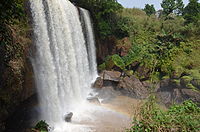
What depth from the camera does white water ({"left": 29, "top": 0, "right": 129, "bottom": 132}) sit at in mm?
8125

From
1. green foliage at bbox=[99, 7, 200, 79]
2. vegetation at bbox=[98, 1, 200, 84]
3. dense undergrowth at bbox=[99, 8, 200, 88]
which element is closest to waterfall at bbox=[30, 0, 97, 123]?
dense undergrowth at bbox=[99, 8, 200, 88]

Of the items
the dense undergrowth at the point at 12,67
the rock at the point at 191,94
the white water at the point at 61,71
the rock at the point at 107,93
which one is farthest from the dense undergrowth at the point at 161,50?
the dense undergrowth at the point at 12,67

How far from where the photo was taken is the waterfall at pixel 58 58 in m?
8.20

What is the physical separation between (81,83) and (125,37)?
6505 millimetres

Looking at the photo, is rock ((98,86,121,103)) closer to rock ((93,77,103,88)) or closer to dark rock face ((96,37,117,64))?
rock ((93,77,103,88))

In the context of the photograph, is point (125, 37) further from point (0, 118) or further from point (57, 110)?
point (0, 118)

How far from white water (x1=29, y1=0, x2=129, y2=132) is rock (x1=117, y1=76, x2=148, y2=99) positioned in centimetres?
271

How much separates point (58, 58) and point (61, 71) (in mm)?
763

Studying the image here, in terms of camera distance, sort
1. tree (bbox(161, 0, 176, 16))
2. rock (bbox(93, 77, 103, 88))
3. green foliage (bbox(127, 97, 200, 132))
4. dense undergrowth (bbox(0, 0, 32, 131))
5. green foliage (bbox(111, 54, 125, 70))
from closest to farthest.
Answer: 1. green foliage (bbox(127, 97, 200, 132))
2. dense undergrowth (bbox(0, 0, 32, 131))
3. rock (bbox(93, 77, 103, 88))
4. green foliage (bbox(111, 54, 125, 70))
5. tree (bbox(161, 0, 176, 16))

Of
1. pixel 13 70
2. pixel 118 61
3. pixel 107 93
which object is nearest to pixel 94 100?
pixel 107 93

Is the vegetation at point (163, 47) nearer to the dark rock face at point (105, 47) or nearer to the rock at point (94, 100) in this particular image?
the dark rock face at point (105, 47)

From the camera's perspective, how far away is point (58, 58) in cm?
938

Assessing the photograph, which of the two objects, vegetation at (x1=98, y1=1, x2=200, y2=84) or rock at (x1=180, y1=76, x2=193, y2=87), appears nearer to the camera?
rock at (x1=180, y1=76, x2=193, y2=87)

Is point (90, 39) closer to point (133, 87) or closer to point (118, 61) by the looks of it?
point (118, 61)
